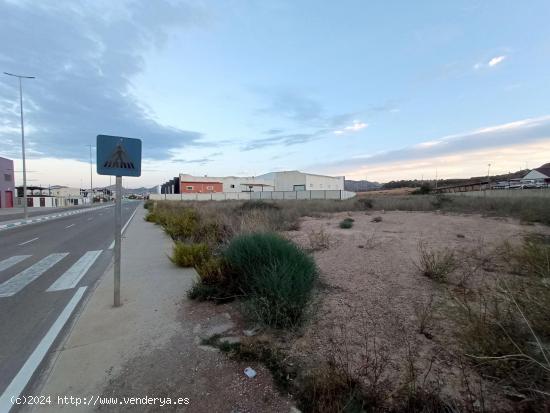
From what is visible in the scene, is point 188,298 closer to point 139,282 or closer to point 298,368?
point 139,282

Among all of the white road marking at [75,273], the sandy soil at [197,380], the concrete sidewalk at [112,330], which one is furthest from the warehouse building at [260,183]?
the sandy soil at [197,380]

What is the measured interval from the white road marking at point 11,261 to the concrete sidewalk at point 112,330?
317cm

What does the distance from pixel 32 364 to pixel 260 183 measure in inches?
2995

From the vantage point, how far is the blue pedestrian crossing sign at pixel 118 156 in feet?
14.1

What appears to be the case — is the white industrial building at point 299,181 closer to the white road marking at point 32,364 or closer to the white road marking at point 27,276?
the white road marking at point 27,276

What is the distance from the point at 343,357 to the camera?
3025 mm

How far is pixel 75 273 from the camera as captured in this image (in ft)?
23.3

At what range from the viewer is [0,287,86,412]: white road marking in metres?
2.64

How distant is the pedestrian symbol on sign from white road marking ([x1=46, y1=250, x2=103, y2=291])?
128 inches

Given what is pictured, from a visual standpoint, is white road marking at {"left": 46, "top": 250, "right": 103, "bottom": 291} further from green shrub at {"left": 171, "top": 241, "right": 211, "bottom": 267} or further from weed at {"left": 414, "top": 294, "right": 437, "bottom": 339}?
weed at {"left": 414, "top": 294, "right": 437, "bottom": 339}

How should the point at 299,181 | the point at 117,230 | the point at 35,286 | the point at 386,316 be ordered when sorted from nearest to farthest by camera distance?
the point at 386,316, the point at 117,230, the point at 35,286, the point at 299,181

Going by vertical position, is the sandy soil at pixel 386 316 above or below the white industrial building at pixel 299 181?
below

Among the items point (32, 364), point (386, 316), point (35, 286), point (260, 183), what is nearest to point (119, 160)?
point (32, 364)

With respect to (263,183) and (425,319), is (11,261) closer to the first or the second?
(425,319)
